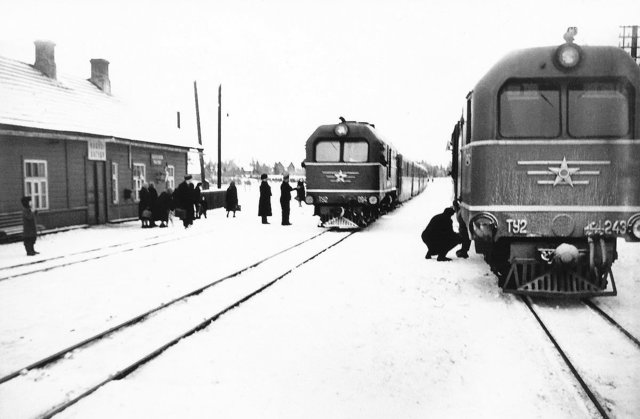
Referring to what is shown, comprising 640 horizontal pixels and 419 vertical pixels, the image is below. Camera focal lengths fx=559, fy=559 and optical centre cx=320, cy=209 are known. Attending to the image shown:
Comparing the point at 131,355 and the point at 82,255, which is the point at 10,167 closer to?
the point at 82,255

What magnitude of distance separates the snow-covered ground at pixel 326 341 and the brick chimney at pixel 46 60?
1212 cm

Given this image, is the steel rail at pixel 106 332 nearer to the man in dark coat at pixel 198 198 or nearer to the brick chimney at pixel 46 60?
the man in dark coat at pixel 198 198

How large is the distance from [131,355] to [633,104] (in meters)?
6.46

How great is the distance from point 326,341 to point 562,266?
3.44 meters

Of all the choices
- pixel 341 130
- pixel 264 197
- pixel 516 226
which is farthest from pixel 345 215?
pixel 516 226

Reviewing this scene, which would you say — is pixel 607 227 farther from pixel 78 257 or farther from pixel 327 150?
pixel 327 150

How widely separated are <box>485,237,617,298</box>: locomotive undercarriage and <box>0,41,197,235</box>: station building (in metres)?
12.5

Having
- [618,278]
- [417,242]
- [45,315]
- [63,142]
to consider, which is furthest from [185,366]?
[63,142]

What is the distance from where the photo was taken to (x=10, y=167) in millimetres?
14875

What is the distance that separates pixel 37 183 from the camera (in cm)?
1609

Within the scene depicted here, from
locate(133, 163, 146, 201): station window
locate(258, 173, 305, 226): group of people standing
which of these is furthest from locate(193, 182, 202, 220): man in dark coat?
locate(258, 173, 305, 226): group of people standing

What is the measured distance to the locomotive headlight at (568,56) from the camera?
7.00 meters

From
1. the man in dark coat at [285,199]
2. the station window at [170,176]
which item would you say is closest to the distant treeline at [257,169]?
the station window at [170,176]

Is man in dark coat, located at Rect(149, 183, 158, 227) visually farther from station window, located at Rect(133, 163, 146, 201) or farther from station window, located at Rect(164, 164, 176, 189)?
station window, located at Rect(164, 164, 176, 189)
